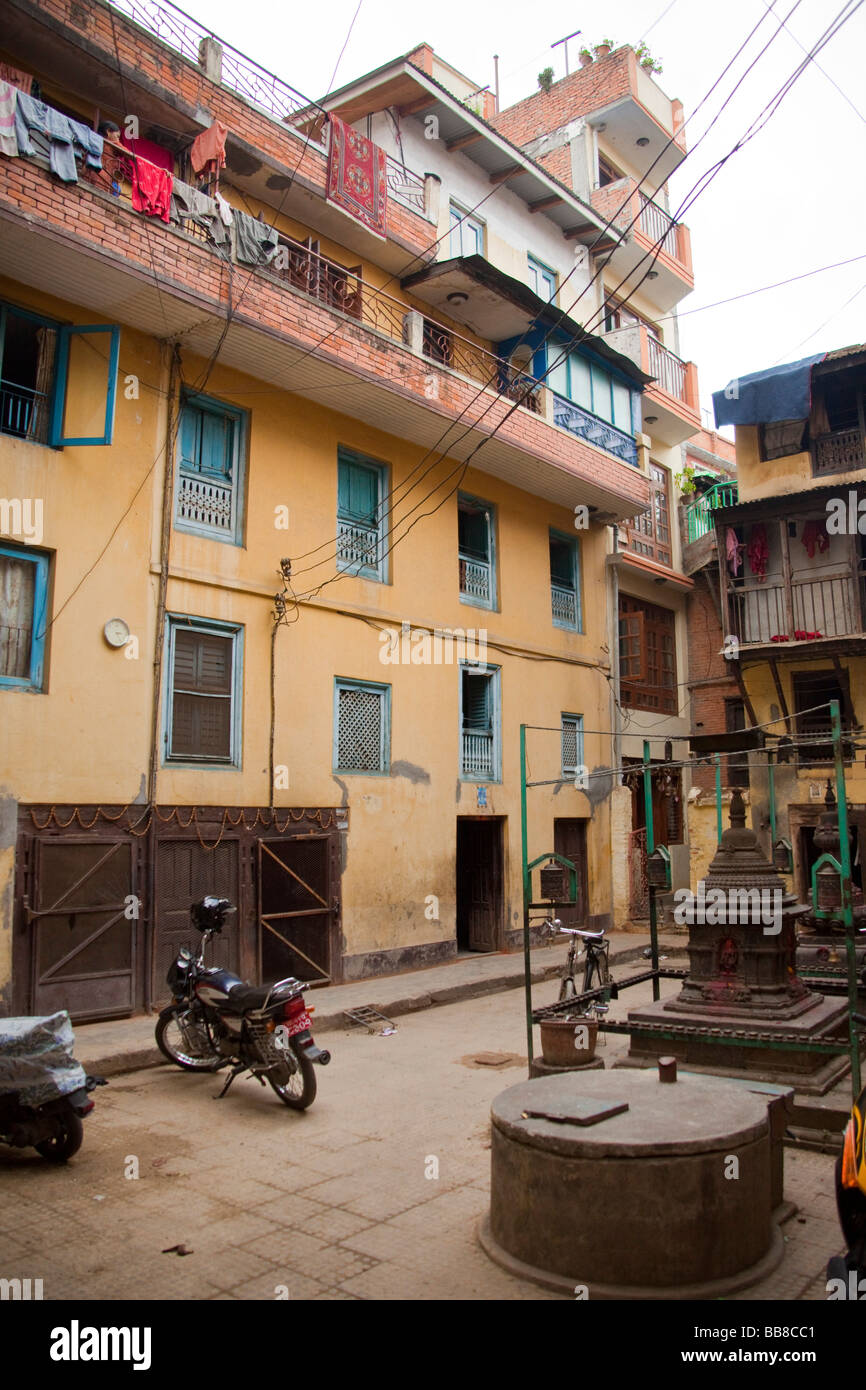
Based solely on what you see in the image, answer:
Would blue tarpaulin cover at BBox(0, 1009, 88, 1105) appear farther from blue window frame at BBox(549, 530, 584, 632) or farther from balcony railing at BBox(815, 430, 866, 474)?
balcony railing at BBox(815, 430, 866, 474)

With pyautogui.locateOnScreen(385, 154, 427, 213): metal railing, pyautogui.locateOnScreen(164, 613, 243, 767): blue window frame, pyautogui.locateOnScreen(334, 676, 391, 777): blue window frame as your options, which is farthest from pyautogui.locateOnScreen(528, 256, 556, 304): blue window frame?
pyautogui.locateOnScreen(164, 613, 243, 767): blue window frame

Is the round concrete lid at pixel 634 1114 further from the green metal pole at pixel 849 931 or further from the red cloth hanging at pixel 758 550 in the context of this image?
the red cloth hanging at pixel 758 550

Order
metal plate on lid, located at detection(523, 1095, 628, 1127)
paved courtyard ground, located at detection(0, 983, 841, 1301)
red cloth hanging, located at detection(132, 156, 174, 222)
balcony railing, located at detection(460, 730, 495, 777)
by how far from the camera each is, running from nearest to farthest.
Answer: paved courtyard ground, located at detection(0, 983, 841, 1301) < metal plate on lid, located at detection(523, 1095, 628, 1127) < red cloth hanging, located at detection(132, 156, 174, 222) < balcony railing, located at detection(460, 730, 495, 777)

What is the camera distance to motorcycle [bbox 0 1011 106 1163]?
5828mm

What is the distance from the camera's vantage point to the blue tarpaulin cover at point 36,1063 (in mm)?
5824

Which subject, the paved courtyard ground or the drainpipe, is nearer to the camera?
the paved courtyard ground

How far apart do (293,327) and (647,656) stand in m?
13.3

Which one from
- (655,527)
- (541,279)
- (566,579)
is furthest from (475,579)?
(655,527)

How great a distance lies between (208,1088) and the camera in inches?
315

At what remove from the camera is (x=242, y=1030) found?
7.48 m

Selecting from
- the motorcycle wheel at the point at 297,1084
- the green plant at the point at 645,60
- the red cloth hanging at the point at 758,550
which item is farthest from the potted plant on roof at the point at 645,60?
the motorcycle wheel at the point at 297,1084

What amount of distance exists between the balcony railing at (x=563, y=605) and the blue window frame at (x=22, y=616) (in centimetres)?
1066

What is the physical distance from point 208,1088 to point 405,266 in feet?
44.1

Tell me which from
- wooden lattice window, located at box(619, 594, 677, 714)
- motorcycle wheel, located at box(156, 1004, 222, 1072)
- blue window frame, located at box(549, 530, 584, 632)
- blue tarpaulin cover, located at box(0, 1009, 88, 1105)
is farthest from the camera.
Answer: wooden lattice window, located at box(619, 594, 677, 714)
